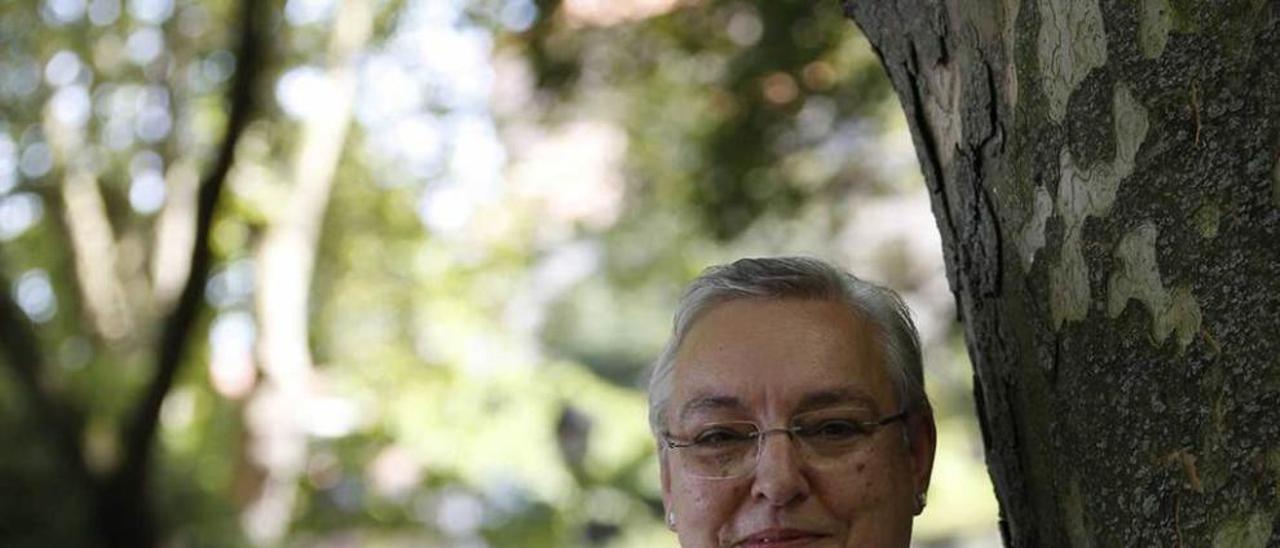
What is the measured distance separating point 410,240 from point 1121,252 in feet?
47.3

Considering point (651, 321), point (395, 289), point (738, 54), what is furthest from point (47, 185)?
point (651, 321)

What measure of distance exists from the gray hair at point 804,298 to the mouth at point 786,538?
0.73 ft

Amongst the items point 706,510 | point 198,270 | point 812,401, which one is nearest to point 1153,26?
point 812,401

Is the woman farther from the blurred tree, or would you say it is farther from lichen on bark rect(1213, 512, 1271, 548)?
the blurred tree

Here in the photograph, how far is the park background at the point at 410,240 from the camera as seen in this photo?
27.9ft

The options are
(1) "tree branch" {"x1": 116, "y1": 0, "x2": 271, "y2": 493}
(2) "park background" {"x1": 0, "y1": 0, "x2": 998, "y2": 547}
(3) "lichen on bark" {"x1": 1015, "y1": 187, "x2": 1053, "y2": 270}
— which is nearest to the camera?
(3) "lichen on bark" {"x1": 1015, "y1": 187, "x2": 1053, "y2": 270}

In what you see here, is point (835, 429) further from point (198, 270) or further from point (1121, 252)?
point (198, 270)

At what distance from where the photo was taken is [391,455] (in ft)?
52.3

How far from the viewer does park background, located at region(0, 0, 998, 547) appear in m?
8.50

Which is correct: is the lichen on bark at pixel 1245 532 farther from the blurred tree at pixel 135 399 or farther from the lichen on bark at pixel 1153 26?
the blurred tree at pixel 135 399

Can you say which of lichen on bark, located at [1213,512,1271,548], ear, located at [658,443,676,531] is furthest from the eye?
lichen on bark, located at [1213,512,1271,548]

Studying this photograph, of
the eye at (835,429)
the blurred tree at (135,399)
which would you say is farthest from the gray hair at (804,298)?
the blurred tree at (135,399)

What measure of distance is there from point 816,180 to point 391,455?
7.26 m

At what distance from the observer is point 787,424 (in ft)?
7.15
